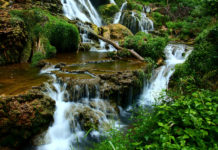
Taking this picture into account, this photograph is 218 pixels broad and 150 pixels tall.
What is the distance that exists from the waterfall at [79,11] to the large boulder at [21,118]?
1235cm

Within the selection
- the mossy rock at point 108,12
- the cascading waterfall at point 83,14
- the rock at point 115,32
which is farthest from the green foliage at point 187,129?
the mossy rock at point 108,12

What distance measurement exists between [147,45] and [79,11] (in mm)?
10571

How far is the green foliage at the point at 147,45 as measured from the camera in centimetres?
927

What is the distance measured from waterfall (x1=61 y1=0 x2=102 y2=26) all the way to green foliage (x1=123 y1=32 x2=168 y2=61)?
Result: 7866 mm

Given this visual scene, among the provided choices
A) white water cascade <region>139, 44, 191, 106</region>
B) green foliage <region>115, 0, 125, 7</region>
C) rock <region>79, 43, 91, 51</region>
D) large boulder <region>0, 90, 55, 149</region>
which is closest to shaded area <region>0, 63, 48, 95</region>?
large boulder <region>0, 90, 55, 149</region>

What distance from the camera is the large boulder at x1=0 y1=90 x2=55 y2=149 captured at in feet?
12.6

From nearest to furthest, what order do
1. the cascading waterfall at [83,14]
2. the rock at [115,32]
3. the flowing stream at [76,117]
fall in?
1. the flowing stream at [76,117]
2. the cascading waterfall at [83,14]
3. the rock at [115,32]

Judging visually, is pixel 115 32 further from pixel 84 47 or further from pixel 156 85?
pixel 156 85

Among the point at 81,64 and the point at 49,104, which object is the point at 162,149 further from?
the point at 81,64

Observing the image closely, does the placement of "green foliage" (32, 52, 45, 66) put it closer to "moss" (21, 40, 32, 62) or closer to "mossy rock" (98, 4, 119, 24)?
"moss" (21, 40, 32, 62)

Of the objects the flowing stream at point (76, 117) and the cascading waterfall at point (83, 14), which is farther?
the cascading waterfall at point (83, 14)

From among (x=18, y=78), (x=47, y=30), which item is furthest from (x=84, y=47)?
(x=18, y=78)

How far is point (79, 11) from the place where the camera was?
1659 cm

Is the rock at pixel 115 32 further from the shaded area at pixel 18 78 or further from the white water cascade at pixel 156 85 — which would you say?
the shaded area at pixel 18 78
